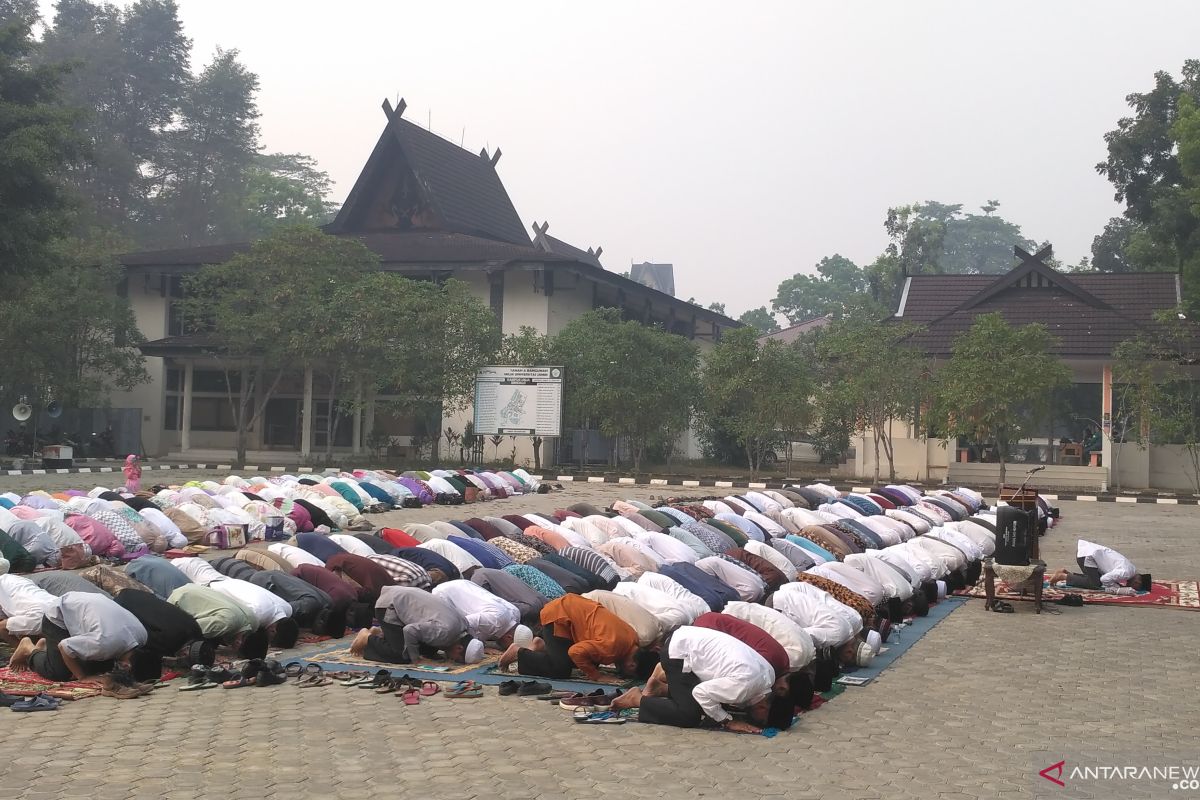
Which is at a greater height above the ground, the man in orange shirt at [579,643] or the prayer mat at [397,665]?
the man in orange shirt at [579,643]

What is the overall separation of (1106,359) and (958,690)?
2431 cm

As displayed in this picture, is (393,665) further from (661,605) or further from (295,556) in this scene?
(295,556)

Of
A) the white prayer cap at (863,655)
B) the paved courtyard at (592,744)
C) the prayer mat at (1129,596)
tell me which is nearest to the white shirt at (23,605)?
the paved courtyard at (592,744)

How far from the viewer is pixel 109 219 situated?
5606 cm

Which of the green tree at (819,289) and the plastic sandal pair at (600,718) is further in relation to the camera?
the green tree at (819,289)

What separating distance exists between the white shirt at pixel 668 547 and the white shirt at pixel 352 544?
9.79 feet

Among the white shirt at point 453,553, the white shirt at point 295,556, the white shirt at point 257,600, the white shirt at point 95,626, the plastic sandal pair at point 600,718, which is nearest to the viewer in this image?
the plastic sandal pair at point 600,718

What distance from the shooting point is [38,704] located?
24.8 feet

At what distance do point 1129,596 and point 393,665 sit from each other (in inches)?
341

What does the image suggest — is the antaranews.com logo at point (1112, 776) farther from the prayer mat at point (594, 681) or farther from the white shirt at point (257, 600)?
the white shirt at point (257, 600)

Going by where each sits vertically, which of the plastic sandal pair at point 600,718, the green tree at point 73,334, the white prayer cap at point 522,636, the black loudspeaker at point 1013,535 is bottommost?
the plastic sandal pair at point 600,718

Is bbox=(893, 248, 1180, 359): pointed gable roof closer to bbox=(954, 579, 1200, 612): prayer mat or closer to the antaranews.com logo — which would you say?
bbox=(954, 579, 1200, 612): prayer mat

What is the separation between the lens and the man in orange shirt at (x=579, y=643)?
8.59 m

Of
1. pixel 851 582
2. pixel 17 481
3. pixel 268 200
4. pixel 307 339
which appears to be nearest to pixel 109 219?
pixel 268 200
